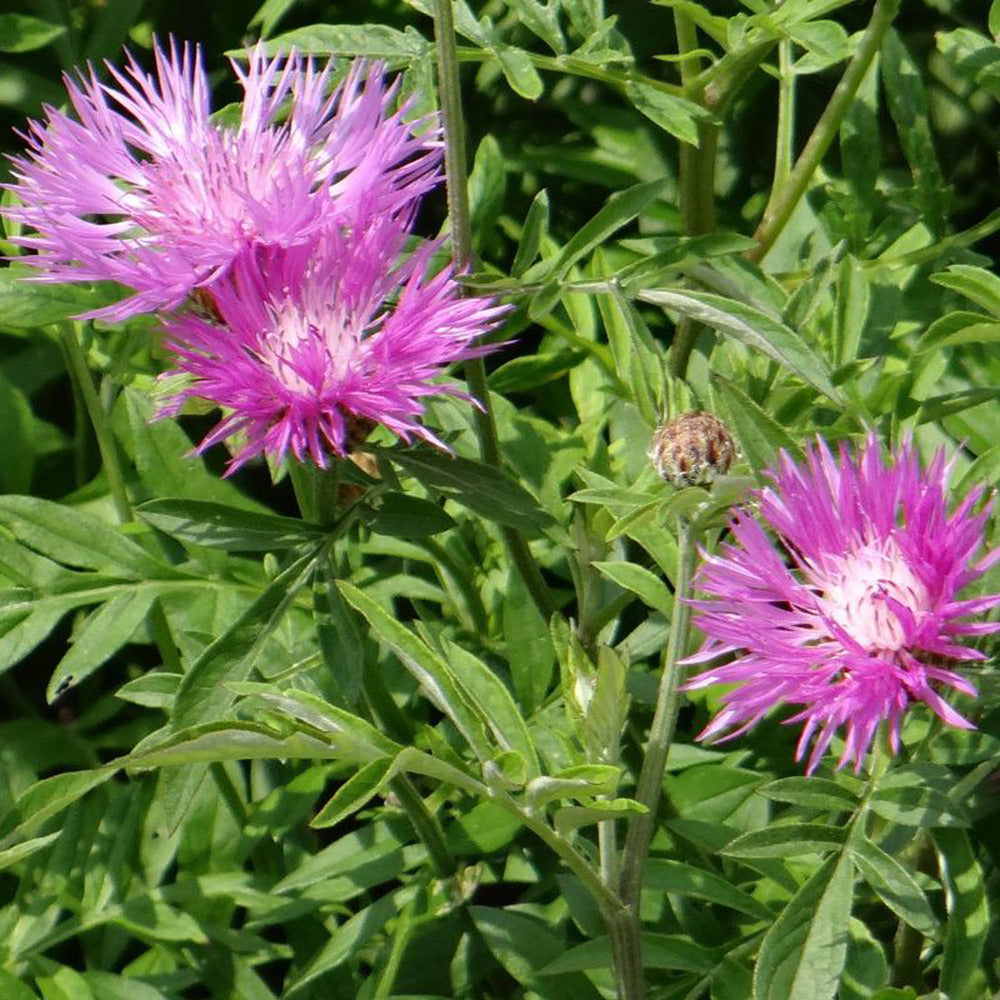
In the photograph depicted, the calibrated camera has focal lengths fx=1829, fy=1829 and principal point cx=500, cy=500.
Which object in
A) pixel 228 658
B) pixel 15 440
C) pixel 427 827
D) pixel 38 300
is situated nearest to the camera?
pixel 228 658

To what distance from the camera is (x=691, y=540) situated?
1146 millimetres

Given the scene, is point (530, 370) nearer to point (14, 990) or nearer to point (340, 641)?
point (340, 641)

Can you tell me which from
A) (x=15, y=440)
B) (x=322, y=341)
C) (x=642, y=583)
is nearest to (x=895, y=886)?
(x=642, y=583)

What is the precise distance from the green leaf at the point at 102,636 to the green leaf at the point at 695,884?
0.43m

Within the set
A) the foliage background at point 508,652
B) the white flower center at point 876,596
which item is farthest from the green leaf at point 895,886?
the white flower center at point 876,596

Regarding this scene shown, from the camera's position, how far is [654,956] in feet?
4.19

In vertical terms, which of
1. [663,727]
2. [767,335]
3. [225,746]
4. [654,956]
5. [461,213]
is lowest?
[654,956]

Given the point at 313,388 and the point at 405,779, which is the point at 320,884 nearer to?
the point at 405,779

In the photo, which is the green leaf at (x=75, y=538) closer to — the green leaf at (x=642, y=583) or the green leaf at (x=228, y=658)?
the green leaf at (x=228, y=658)

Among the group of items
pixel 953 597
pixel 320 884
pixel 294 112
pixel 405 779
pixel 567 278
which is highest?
pixel 294 112

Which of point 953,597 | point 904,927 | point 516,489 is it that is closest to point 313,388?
point 516,489

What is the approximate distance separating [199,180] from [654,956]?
622 mm

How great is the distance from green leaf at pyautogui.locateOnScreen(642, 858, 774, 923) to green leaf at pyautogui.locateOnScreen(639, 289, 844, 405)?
355mm

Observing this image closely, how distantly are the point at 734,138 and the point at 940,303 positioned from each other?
0.38m
